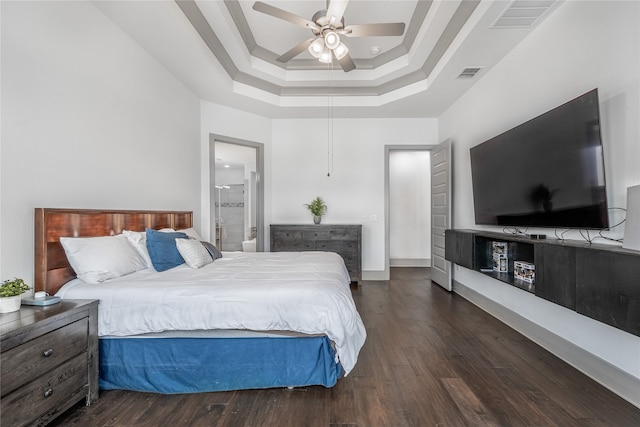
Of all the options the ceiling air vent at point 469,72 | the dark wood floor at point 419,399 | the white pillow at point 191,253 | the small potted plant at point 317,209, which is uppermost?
the ceiling air vent at point 469,72

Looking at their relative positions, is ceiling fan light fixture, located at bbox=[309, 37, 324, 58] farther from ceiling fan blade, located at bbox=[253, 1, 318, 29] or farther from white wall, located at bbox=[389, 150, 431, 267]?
white wall, located at bbox=[389, 150, 431, 267]

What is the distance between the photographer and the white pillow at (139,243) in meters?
2.42

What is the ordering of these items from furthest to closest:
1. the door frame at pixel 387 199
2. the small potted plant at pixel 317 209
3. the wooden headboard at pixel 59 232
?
the door frame at pixel 387 199 < the small potted plant at pixel 317 209 < the wooden headboard at pixel 59 232

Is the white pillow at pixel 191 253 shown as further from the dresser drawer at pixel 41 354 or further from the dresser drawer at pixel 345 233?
the dresser drawer at pixel 345 233

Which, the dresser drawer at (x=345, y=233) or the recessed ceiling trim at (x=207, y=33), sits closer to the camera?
the recessed ceiling trim at (x=207, y=33)

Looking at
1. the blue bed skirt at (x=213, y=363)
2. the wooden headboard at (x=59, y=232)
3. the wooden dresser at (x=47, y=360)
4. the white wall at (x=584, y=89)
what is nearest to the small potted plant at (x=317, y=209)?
the white wall at (x=584, y=89)

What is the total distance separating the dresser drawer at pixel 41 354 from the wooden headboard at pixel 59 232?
0.54 meters

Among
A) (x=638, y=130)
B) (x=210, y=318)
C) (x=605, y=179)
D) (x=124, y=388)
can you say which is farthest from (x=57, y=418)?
(x=638, y=130)

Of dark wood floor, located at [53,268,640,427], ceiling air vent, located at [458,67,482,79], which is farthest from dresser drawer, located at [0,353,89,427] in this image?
ceiling air vent, located at [458,67,482,79]

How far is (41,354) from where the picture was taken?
4.74 ft

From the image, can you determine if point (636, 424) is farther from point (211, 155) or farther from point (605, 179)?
point (211, 155)

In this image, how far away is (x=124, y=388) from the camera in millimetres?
1887

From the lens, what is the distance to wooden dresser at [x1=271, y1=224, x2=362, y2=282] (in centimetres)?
466

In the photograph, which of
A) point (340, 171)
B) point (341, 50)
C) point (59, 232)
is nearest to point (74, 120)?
point (59, 232)
